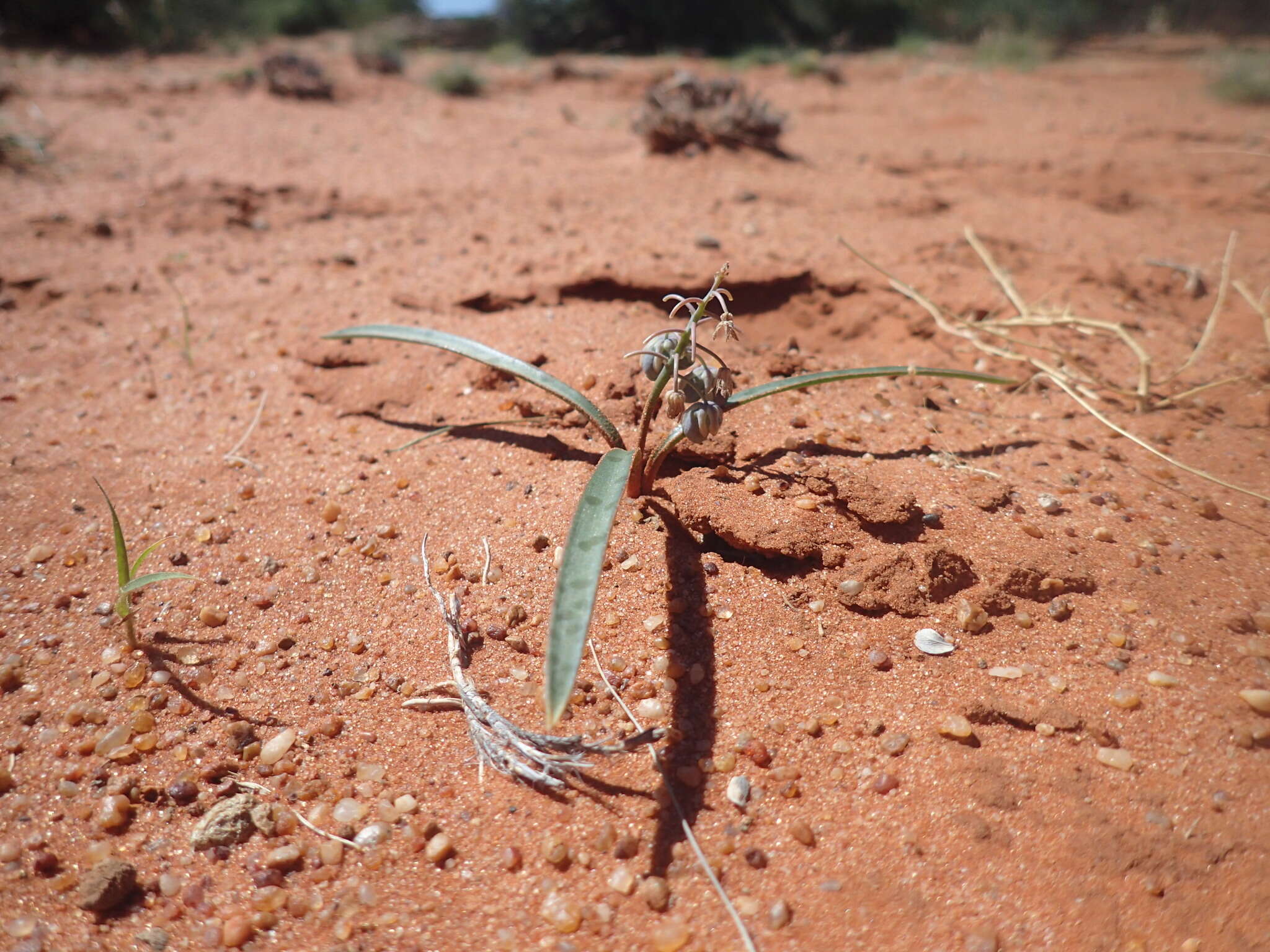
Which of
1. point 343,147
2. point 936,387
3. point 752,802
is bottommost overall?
point 752,802

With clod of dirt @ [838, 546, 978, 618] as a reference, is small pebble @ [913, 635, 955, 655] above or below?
below

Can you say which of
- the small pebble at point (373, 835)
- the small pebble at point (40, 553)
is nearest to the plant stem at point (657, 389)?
the small pebble at point (373, 835)

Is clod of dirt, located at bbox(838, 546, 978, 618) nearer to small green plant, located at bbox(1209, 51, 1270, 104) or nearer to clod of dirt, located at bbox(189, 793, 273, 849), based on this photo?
clod of dirt, located at bbox(189, 793, 273, 849)

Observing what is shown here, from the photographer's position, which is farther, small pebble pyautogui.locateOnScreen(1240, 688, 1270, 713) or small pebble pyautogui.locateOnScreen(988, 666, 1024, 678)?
small pebble pyautogui.locateOnScreen(988, 666, 1024, 678)

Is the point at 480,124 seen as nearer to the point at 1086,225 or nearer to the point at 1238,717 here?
the point at 1086,225

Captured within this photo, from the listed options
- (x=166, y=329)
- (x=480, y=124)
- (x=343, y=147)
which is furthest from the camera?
(x=480, y=124)

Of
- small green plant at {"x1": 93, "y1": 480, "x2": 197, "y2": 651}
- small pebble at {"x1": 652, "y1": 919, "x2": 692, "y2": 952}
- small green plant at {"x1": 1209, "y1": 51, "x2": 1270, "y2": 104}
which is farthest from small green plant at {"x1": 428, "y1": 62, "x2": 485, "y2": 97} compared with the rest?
small pebble at {"x1": 652, "y1": 919, "x2": 692, "y2": 952}

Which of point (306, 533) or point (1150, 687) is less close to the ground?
point (306, 533)

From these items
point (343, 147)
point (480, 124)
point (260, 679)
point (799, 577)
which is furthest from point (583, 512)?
point (480, 124)
